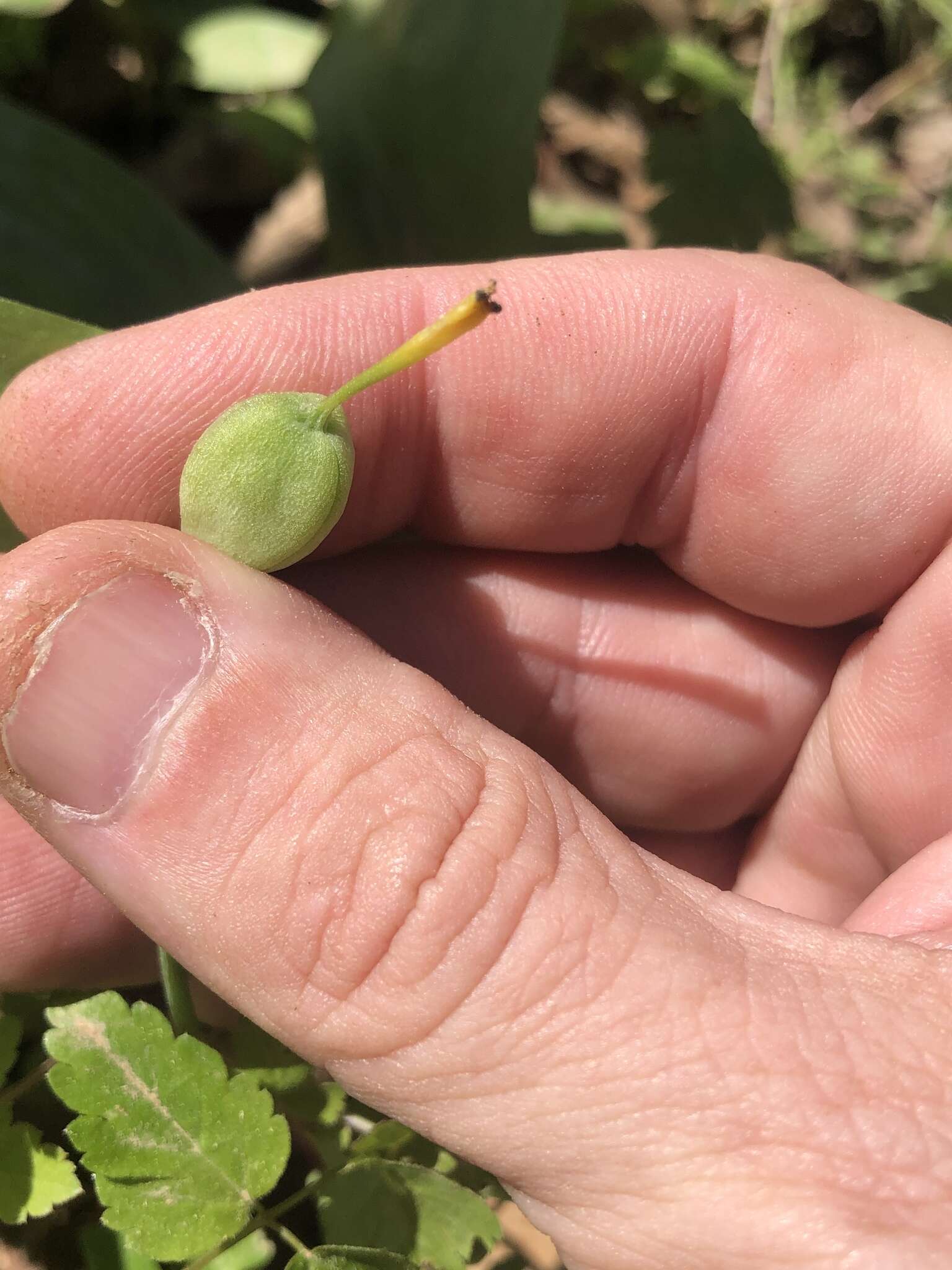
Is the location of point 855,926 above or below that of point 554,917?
below

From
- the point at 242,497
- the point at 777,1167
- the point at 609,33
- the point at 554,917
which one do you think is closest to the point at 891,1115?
the point at 777,1167

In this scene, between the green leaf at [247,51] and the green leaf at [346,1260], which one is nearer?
the green leaf at [346,1260]

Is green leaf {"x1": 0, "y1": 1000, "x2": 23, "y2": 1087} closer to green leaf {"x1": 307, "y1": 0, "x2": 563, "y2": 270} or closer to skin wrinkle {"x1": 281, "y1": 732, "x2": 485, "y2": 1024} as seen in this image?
skin wrinkle {"x1": 281, "y1": 732, "x2": 485, "y2": 1024}

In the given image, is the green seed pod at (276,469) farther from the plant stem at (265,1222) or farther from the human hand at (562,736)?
the plant stem at (265,1222)

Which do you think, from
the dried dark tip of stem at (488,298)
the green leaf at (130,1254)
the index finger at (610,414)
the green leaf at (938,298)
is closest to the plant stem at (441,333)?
the dried dark tip of stem at (488,298)

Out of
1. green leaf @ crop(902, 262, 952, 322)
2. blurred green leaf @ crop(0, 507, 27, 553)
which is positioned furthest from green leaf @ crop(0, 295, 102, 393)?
green leaf @ crop(902, 262, 952, 322)

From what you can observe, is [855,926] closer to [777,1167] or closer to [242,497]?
A: [777,1167]

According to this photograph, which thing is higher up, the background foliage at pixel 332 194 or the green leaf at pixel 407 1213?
the background foliage at pixel 332 194
